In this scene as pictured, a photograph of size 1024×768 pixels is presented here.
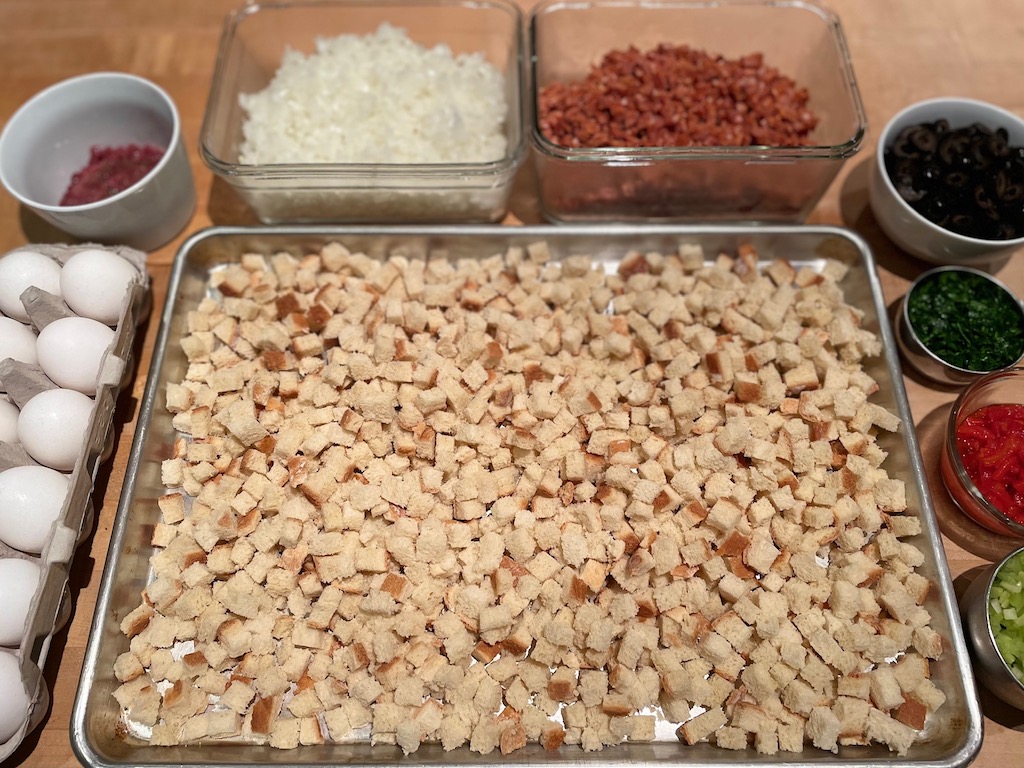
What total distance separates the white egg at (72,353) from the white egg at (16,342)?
0.27 ft

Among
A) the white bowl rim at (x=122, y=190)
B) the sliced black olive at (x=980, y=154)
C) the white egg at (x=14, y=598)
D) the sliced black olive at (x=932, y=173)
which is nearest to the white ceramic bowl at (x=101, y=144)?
the white bowl rim at (x=122, y=190)

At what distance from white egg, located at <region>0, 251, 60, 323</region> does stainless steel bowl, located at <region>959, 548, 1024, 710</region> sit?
7.67ft

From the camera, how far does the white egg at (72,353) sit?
1.77 m

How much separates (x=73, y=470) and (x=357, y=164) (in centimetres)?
103

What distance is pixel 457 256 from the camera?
217 centimetres

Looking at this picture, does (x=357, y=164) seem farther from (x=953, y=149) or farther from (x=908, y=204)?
(x=953, y=149)

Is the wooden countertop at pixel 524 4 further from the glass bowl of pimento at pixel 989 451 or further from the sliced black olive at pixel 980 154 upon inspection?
the sliced black olive at pixel 980 154

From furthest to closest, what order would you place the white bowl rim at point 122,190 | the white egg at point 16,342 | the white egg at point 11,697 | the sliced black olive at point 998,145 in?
1. the sliced black olive at point 998,145
2. the white bowl rim at point 122,190
3. the white egg at point 16,342
4. the white egg at point 11,697

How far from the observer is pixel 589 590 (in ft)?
5.57

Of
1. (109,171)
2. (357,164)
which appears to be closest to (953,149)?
(357,164)

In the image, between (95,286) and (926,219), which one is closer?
(95,286)

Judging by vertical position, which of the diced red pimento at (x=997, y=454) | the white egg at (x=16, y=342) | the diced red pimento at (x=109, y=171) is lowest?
the diced red pimento at (x=997, y=454)

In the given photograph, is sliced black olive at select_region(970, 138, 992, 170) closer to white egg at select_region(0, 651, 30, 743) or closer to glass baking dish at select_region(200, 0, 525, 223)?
glass baking dish at select_region(200, 0, 525, 223)

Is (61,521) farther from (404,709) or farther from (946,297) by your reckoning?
(946,297)
